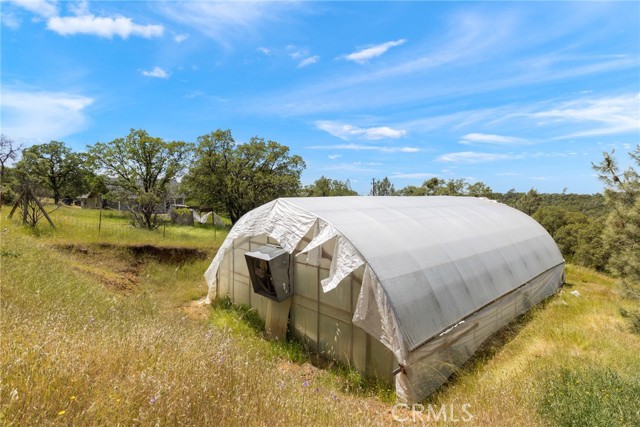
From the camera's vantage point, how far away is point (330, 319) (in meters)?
6.73

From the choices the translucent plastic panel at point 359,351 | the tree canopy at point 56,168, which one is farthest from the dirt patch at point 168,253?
the tree canopy at point 56,168

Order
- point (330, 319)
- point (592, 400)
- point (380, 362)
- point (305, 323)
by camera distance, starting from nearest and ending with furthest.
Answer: point (592, 400)
point (380, 362)
point (330, 319)
point (305, 323)

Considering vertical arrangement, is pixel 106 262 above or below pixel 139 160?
below

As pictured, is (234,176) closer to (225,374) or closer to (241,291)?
(241,291)

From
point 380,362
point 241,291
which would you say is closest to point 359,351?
point 380,362

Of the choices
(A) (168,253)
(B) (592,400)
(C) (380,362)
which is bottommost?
(C) (380,362)

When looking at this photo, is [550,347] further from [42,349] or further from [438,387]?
[42,349]

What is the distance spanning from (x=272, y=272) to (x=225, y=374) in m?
4.00

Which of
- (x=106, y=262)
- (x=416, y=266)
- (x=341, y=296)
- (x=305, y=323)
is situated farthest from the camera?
→ (x=106, y=262)

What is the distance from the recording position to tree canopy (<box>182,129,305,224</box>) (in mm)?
27203

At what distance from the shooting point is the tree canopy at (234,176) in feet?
89.2

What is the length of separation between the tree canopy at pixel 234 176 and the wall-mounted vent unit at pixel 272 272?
65.1 ft

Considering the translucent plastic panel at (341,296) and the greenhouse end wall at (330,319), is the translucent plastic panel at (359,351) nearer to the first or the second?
the greenhouse end wall at (330,319)

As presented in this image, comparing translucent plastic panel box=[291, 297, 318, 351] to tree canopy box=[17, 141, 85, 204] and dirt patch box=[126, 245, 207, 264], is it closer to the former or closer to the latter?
dirt patch box=[126, 245, 207, 264]
